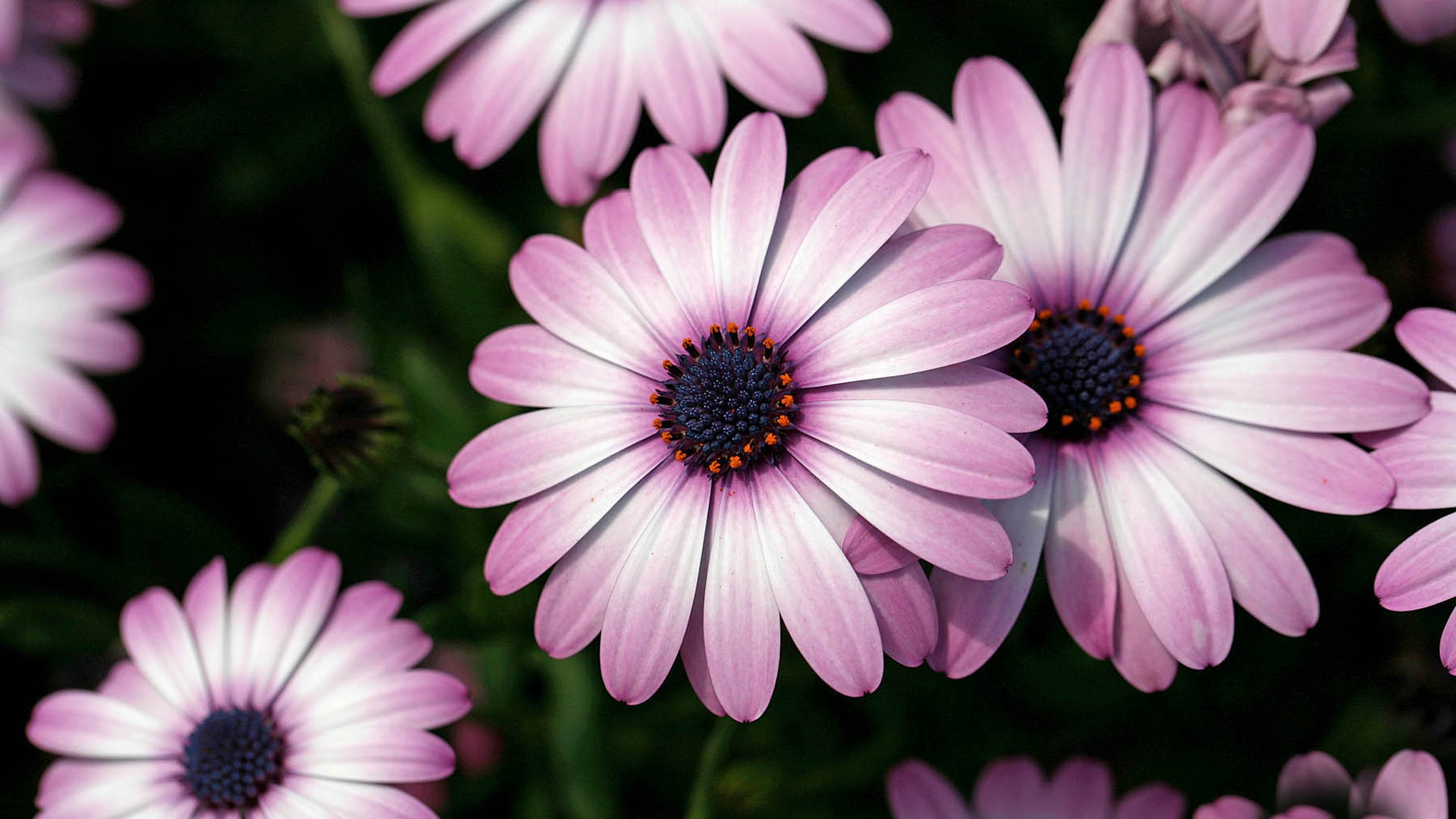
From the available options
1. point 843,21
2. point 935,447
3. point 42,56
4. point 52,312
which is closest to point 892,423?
point 935,447

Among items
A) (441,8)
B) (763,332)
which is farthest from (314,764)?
(441,8)

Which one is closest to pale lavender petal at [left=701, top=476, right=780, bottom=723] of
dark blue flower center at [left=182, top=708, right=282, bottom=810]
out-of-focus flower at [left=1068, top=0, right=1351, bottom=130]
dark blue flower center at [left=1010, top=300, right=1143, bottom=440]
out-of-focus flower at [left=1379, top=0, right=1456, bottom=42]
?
dark blue flower center at [left=1010, top=300, right=1143, bottom=440]

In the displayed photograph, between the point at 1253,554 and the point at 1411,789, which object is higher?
the point at 1253,554

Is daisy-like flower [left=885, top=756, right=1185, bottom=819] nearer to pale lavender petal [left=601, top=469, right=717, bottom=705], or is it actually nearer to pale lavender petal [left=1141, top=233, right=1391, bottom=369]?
pale lavender petal [left=601, top=469, right=717, bottom=705]

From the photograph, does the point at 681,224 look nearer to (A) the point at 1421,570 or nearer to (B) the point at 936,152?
(B) the point at 936,152

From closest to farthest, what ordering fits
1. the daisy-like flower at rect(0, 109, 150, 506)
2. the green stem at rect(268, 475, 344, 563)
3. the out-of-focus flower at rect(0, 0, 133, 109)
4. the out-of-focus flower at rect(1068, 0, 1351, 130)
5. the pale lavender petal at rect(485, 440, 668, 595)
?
1. the pale lavender petal at rect(485, 440, 668, 595)
2. the out-of-focus flower at rect(1068, 0, 1351, 130)
3. the green stem at rect(268, 475, 344, 563)
4. the daisy-like flower at rect(0, 109, 150, 506)
5. the out-of-focus flower at rect(0, 0, 133, 109)

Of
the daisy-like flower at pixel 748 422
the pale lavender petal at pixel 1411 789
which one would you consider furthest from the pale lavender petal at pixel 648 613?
the pale lavender petal at pixel 1411 789
